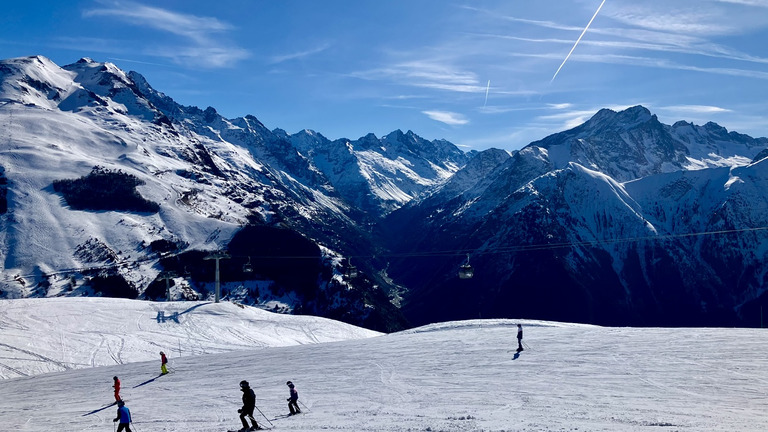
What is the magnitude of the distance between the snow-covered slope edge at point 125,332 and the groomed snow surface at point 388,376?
22 cm

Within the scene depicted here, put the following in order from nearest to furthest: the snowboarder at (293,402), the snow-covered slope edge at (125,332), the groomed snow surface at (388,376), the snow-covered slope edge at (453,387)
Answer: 1. the snow-covered slope edge at (453,387)
2. the groomed snow surface at (388,376)
3. the snowboarder at (293,402)
4. the snow-covered slope edge at (125,332)

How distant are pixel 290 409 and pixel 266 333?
3813 cm

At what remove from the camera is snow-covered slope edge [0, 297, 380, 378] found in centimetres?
4988

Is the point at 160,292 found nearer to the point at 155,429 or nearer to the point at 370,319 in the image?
the point at 370,319

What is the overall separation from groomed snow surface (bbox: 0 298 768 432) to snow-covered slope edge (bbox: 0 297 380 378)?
0.71ft

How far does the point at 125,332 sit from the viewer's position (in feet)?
189

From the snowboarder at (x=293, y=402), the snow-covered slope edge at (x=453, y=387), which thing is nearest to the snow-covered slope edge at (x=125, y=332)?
the snow-covered slope edge at (x=453, y=387)

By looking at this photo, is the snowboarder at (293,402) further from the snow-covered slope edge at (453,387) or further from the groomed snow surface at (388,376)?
the snow-covered slope edge at (453,387)

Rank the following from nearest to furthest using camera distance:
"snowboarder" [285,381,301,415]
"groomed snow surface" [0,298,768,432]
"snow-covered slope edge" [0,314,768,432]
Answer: "snow-covered slope edge" [0,314,768,432] → "groomed snow surface" [0,298,768,432] → "snowboarder" [285,381,301,415]

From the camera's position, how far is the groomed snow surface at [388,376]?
1006 inches

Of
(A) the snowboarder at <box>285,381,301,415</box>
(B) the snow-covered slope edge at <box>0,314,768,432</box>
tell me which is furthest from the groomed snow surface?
(A) the snowboarder at <box>285,381,301,415</box>

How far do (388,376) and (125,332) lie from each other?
34.5 m

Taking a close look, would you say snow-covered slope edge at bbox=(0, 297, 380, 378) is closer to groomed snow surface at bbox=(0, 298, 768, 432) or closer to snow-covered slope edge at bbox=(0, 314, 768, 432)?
groomed snow surface at bbox=(0, 298, 768, 432)

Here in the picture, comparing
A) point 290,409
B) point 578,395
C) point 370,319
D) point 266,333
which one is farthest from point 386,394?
point 370,319
